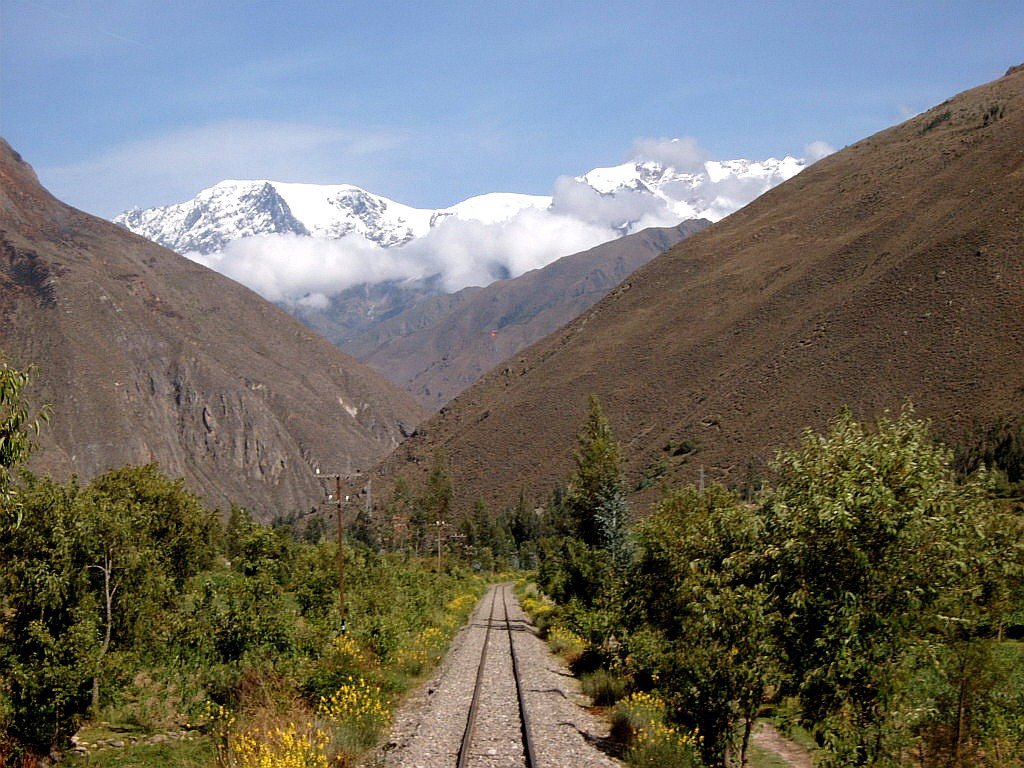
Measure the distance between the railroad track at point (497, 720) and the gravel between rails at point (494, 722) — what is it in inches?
0.8

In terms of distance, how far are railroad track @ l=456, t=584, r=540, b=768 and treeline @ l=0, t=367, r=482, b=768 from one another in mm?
1669

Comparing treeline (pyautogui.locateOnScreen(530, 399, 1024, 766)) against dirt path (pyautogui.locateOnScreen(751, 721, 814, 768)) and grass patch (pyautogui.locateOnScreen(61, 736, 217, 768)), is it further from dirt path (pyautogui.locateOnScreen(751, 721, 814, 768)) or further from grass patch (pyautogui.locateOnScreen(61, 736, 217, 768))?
grass patch (pyautogui.locateOnScreen(61, 736, 217, 768))

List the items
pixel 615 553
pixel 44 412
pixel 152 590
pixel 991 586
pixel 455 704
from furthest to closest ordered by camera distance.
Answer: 1. pixel 615 553
2. pixel 152 590
3. pixel 455 704
4. pixel 991 586
5. pixel 44 412

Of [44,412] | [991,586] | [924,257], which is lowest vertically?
[991,586]

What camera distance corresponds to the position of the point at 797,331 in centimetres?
11531

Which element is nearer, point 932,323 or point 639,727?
point 639,727

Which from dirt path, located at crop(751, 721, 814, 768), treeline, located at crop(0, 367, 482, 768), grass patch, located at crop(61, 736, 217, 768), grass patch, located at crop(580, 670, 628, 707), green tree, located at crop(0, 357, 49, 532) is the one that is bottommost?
dirt path, located at crop(751, 721, 814, 768)

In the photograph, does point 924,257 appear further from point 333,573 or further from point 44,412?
point 44,412

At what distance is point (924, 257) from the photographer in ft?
360

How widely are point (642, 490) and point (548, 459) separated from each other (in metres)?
28.9

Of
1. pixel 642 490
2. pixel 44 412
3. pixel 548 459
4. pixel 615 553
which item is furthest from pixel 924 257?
pixel 44 412

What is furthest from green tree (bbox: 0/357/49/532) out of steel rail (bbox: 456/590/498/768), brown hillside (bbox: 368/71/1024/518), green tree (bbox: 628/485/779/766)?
brown hillside (bbox: 368/71/1024/518)

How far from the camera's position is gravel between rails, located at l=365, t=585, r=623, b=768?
44.4ft

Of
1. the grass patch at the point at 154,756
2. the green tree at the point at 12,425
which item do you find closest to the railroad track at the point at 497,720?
the grass patch at the point at 154,756
